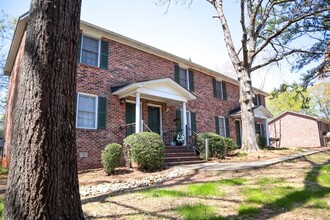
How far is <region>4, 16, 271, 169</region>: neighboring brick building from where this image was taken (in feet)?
31.5

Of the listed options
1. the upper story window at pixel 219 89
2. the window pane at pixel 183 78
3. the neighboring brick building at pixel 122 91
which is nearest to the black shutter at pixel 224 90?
the upper story window at pixel 219 89

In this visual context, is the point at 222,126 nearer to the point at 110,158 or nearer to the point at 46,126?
the point at 110,158

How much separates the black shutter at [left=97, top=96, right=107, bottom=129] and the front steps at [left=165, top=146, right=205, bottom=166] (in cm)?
295

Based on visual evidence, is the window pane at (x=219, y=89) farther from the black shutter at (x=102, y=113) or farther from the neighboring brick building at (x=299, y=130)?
the neighboring brick building at (x=299, y=130)

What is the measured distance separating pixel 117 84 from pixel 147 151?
4016mm

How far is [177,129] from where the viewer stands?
42.6ft

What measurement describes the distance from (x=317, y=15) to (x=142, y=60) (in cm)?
939

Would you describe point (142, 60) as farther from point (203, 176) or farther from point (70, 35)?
point (70, 35)

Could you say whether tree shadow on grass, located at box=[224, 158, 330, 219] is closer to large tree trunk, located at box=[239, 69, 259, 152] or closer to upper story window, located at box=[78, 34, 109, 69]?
large tree trunk, located at box=[239, 69, 259, 152]

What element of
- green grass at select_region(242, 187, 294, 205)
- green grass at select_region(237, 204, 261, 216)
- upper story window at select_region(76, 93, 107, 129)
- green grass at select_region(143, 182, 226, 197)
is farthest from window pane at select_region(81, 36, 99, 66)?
green grass at select_region(237, 204, 261, 216)

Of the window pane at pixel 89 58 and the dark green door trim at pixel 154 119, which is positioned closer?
the window pane at pixel 89 58

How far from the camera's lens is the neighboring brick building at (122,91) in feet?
31.5

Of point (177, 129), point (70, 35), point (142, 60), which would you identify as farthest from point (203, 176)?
point (142, 60)

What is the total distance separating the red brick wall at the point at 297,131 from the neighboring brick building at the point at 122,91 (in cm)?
1887
